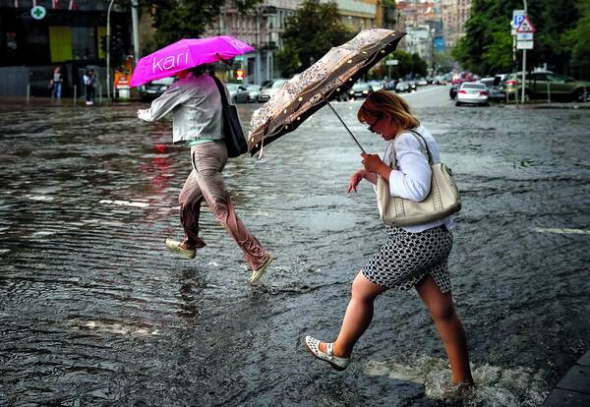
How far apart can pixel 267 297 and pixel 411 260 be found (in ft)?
7.36

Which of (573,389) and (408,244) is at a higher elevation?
(408,244)

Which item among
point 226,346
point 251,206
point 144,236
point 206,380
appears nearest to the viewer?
point 206,380

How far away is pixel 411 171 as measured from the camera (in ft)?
12.7

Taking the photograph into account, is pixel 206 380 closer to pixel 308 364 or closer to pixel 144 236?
pixel 308 364

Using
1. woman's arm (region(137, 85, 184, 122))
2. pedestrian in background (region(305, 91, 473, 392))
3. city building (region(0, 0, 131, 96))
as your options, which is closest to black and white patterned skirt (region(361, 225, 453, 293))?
pedestrian in background (region(305, 91, 473, 392))

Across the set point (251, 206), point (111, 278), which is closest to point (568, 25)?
point (251, 206)

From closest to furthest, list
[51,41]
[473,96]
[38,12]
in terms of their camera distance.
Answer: [473,96]
[38,12]
[51,41]

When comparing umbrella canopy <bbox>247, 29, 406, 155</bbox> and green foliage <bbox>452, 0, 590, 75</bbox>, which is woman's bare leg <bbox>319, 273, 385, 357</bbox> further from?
green foliage <bbox>452, 0, 590, 75</bbox>

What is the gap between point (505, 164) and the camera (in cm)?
1388


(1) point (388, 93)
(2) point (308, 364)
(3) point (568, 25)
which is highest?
(3) point (568, 25)

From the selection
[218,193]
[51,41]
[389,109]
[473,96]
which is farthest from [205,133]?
[51,41]

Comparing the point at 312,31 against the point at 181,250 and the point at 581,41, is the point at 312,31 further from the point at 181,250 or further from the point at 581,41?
the point at 181,250

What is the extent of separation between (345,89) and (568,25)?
182 feet

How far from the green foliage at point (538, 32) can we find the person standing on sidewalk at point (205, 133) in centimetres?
3924
